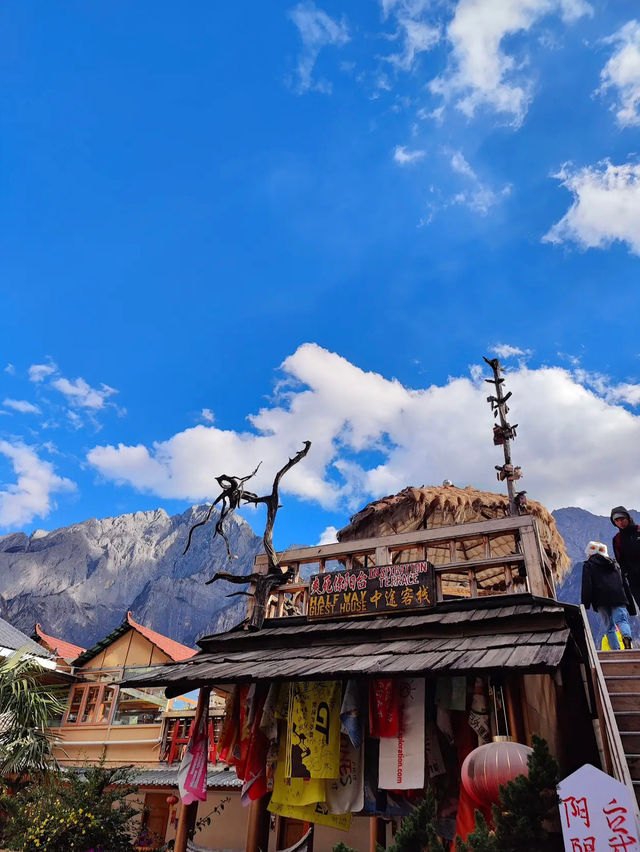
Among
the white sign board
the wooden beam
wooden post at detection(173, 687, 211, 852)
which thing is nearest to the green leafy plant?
wooden post at detection(173, 687, 211, 852)

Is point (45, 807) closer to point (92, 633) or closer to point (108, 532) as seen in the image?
point (92, 633)

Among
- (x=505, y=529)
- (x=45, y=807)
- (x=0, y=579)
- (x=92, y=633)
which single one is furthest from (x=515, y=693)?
(x=0, y=579)

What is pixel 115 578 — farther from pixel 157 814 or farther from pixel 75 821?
pixel 75 821

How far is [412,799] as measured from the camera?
696cm

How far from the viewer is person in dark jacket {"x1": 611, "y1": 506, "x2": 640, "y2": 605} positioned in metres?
8.61

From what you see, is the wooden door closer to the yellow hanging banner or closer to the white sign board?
the yellow hanging banner

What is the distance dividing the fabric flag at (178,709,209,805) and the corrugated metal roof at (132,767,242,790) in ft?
18.1

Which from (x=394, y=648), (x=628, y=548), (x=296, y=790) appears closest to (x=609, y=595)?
(x=628, y=548)

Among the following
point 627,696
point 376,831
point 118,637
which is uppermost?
point 118,637

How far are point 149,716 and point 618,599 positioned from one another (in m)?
19.1

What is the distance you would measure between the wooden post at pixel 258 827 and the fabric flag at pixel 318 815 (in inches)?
23.7

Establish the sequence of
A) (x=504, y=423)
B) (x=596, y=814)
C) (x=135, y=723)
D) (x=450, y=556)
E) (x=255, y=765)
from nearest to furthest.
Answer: (x=596, y=814) → (x=255, y=765) → (x=450, y=556) → (x=504, y=423) → (x=135, y=723)

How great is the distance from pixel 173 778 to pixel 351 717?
479 inches

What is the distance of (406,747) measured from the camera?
6.82 m
